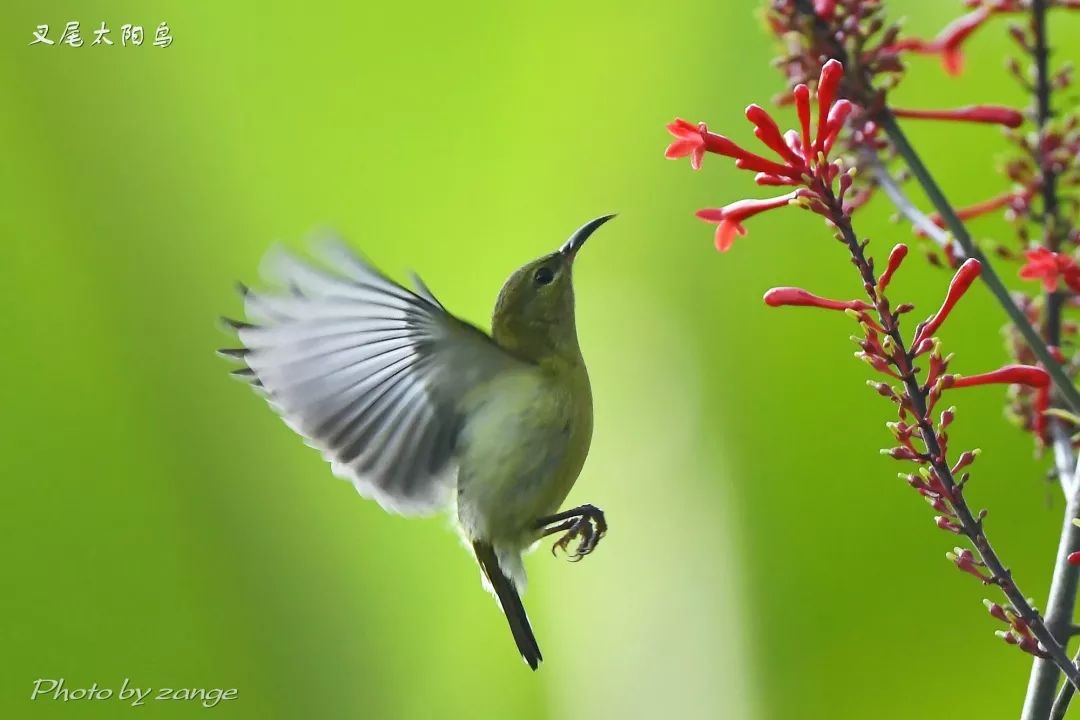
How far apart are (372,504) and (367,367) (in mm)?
704

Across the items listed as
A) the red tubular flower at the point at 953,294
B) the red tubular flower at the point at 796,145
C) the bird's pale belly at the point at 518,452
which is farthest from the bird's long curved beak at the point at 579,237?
the red tubular flower at the point at 953,294

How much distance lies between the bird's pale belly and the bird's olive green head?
2.5 inches

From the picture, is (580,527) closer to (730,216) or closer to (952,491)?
(730,216)

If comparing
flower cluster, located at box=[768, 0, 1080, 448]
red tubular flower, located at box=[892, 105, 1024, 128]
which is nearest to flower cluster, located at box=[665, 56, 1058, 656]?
flower cluster, located at box=[768, 0, 1080, 448]

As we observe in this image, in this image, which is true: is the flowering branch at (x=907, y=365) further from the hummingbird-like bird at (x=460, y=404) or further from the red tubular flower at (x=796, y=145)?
the hummingbird-like bird at (x=460, y=404)

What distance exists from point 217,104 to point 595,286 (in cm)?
81

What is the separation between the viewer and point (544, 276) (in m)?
1.51

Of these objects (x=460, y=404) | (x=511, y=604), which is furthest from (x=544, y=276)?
(x=511, y=604)

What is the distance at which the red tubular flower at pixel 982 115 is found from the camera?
1.26 m

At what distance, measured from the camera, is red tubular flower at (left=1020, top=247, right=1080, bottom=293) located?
1.07 meters

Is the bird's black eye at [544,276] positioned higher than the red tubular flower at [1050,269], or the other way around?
the red tubular flower at [1050,269]

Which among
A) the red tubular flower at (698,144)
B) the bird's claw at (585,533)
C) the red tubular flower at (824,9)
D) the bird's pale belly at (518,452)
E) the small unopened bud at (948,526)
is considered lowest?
the bird's claw at (585,533)

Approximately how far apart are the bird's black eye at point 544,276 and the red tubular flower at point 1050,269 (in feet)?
2.08

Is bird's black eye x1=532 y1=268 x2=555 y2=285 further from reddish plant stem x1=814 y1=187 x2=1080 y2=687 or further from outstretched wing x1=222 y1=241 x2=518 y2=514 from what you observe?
reddish plant stem x1=814 y1=187 x2=1080 y2=687
